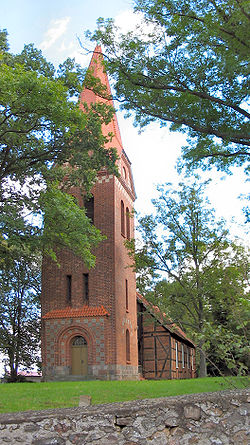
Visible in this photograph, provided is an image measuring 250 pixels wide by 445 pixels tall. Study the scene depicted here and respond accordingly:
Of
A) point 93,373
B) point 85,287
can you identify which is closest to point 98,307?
point 85,287

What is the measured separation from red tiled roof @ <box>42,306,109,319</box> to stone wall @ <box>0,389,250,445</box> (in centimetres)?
1895

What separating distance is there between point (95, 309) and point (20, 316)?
10574mm

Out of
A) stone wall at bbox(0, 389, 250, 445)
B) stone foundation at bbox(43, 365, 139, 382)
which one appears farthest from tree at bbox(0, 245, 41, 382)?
stone wall at bbox(0, 389, 250, 445)

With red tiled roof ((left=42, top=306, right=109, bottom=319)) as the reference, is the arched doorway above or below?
below

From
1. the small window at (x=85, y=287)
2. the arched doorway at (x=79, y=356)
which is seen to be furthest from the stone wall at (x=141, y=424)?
the small window at (x=85, y=287)

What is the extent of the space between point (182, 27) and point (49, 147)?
828 centimetres

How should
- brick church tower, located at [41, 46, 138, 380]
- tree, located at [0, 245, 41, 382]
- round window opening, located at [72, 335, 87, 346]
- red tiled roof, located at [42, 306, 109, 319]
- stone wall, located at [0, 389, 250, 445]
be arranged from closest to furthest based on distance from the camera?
stone wall, located at [0, 389, 250, 445] → brick church tower, located at [41, 46, 138, 380] → red tiled roof, located at [42, 306, 109, 319] → round window opening, located at [72, 335, 87, 346] → tree, located at [0, 245, 41, 382]

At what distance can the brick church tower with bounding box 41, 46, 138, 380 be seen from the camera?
2228 cm

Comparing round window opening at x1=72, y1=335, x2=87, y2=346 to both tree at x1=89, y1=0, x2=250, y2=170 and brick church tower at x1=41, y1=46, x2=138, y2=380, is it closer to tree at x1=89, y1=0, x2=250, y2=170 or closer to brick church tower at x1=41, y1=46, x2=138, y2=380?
brick church tower at x1=41, y1=46, x2=138, y2=380

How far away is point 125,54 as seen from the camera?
31.6 feet

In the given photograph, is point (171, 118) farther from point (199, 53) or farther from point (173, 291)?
point (173, 291)

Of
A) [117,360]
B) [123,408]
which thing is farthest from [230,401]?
[117,360]

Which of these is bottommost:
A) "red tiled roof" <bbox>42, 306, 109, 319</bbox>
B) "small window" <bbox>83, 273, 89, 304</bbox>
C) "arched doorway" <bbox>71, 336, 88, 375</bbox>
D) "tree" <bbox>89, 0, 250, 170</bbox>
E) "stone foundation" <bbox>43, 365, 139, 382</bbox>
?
"stone foundation" <bbox>43, 365, 139, 382</bbox>

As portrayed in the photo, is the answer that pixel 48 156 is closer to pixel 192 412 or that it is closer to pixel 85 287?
pixel 85 287
